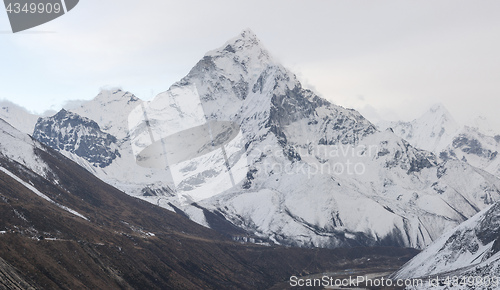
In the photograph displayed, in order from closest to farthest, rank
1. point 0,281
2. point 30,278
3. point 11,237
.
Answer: point 0,281 → point 30,278 → point 11,237

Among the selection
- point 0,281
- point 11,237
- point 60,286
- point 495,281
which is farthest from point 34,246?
point 495,281

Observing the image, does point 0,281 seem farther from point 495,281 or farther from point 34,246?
point 495,281

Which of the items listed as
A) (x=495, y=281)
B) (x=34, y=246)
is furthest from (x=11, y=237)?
(x=495, y=281)

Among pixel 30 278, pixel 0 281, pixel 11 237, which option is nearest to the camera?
pixel 0 281

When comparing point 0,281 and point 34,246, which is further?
point 34,246

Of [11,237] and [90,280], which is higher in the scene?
[11,237]

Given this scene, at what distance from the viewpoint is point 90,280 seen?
198 m

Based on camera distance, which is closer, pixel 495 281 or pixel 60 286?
pixel 60 286

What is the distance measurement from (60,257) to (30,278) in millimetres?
24561

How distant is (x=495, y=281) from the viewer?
19975 centimetres

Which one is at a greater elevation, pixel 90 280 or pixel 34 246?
pixel 34 246

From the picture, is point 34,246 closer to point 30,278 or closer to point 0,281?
point 30,278

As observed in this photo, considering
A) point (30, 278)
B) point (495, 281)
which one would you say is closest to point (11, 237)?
point (30, 278)

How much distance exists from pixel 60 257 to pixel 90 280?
40.1 ft
